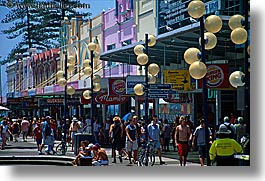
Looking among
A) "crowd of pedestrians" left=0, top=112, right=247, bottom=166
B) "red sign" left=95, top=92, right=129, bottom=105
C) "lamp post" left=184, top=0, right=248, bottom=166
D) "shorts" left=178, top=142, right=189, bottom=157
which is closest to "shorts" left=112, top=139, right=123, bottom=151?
"crowd of pedestrians" left=0, top=112, right=247, bottom=166

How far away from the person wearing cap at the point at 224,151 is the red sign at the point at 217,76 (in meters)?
1.60

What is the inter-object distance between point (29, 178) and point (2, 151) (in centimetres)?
219

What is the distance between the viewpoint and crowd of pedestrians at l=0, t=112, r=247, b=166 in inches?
476

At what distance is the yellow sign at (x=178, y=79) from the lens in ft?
43.8

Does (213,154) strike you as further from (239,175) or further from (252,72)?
(252,72)

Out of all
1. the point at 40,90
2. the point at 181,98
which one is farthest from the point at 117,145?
the point at 40,90

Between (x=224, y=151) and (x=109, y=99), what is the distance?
11.9 ft

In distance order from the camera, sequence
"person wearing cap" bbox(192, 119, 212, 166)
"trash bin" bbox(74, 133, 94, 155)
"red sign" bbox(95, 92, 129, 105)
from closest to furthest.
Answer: "person wearing cap" bbox(192, 119, 212, 166)
"red sign" bbox(95, 92, 129, 105)
"trash bin" bbox(74, 133, 94, 155)

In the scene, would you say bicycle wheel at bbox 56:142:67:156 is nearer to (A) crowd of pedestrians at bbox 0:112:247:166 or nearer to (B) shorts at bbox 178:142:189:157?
(A) crowd of pedestrians at bbox 0:112:247:166

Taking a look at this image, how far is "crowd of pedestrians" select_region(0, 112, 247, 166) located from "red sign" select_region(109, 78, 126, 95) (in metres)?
0.50

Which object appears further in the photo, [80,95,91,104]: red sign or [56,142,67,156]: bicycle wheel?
[56,142,67,156]: bicycle wheel

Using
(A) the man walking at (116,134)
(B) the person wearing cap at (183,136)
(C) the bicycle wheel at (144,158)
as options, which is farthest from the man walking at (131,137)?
(B) the person wearing cap at (183,136)

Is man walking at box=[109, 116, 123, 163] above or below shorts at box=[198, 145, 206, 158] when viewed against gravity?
above

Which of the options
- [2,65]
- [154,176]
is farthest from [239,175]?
[2,65]
